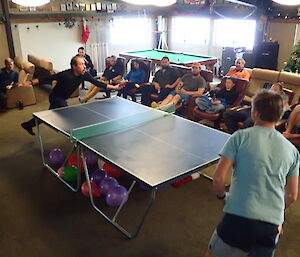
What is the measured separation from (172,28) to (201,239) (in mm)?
9692

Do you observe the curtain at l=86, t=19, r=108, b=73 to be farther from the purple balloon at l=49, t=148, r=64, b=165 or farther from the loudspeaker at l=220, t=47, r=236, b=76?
the purple balloon at l=49, t=148, r=64, b=165

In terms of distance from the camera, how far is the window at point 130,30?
10330 mm

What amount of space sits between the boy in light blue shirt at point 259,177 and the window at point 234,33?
28.3 ft

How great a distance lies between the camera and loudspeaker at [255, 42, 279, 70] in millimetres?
8414

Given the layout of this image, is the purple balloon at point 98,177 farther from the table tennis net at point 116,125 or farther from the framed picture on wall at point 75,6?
the framed picture on wall at point 75,6

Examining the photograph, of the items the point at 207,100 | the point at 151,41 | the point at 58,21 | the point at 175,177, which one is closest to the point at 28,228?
the point at 175,177

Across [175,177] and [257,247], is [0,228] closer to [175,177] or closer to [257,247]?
[175,177]

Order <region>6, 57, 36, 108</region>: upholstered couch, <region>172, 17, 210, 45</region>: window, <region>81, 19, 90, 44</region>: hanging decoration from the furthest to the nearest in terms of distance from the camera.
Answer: <region>172, 17, 210, 45</region>: window, <region>81, 19, 90, 44</region>: hanging decoration, <region>6, 57, 36, 108</region>: upholstered couch

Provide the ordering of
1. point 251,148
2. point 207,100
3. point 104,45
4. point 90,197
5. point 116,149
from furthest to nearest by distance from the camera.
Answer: point 104,45 < point 207,100 < point 90,197 < point 116,149 < point 251,148

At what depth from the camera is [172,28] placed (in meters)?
11.5

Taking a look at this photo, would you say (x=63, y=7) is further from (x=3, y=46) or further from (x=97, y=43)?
(x=3, y=46)

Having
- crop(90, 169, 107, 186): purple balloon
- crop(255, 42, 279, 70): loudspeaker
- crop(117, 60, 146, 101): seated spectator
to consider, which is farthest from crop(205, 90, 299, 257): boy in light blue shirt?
crop(255, 42, 279, 70): loudspeaker

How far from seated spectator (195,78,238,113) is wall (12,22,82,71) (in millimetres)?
5417

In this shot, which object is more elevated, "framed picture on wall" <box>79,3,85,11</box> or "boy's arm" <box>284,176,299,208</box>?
"framed picture on wall" <box>79,3,85,11</box>
